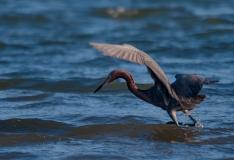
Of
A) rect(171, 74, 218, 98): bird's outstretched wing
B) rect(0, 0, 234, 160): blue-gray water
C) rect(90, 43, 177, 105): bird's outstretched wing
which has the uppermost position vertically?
rect(90, 43, 177, 105): bird's outstretched wing

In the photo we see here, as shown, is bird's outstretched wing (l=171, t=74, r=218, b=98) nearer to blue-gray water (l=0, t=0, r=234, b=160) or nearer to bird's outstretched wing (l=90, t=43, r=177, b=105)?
bird's outstretched wing (l=90, t=43, r=177, b=105)

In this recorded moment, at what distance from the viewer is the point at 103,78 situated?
1041 cm

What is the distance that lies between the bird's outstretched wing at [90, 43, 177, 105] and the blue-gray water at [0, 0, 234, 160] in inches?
24.8

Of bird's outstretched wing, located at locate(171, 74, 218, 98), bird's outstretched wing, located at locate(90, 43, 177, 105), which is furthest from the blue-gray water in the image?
bird's outstretched wing, located at locate(90, 43, 177, 105)

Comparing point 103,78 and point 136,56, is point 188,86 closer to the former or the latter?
point 136,56

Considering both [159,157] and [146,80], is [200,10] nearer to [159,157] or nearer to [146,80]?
[146,80]

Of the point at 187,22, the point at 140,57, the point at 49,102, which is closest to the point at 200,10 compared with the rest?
the point at 187,22

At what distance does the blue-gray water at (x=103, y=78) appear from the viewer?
6852 millimetres

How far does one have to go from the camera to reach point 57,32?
15461 millimetres

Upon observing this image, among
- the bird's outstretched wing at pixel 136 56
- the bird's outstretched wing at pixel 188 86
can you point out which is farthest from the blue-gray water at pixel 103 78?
the bird's outstretched wing at pixel 136 56

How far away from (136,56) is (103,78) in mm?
4004

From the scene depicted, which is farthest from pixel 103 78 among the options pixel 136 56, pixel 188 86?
pixel 136 56

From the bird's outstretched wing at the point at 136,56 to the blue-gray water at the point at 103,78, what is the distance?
0.63 m

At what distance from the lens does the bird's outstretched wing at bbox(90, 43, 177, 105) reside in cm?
618
